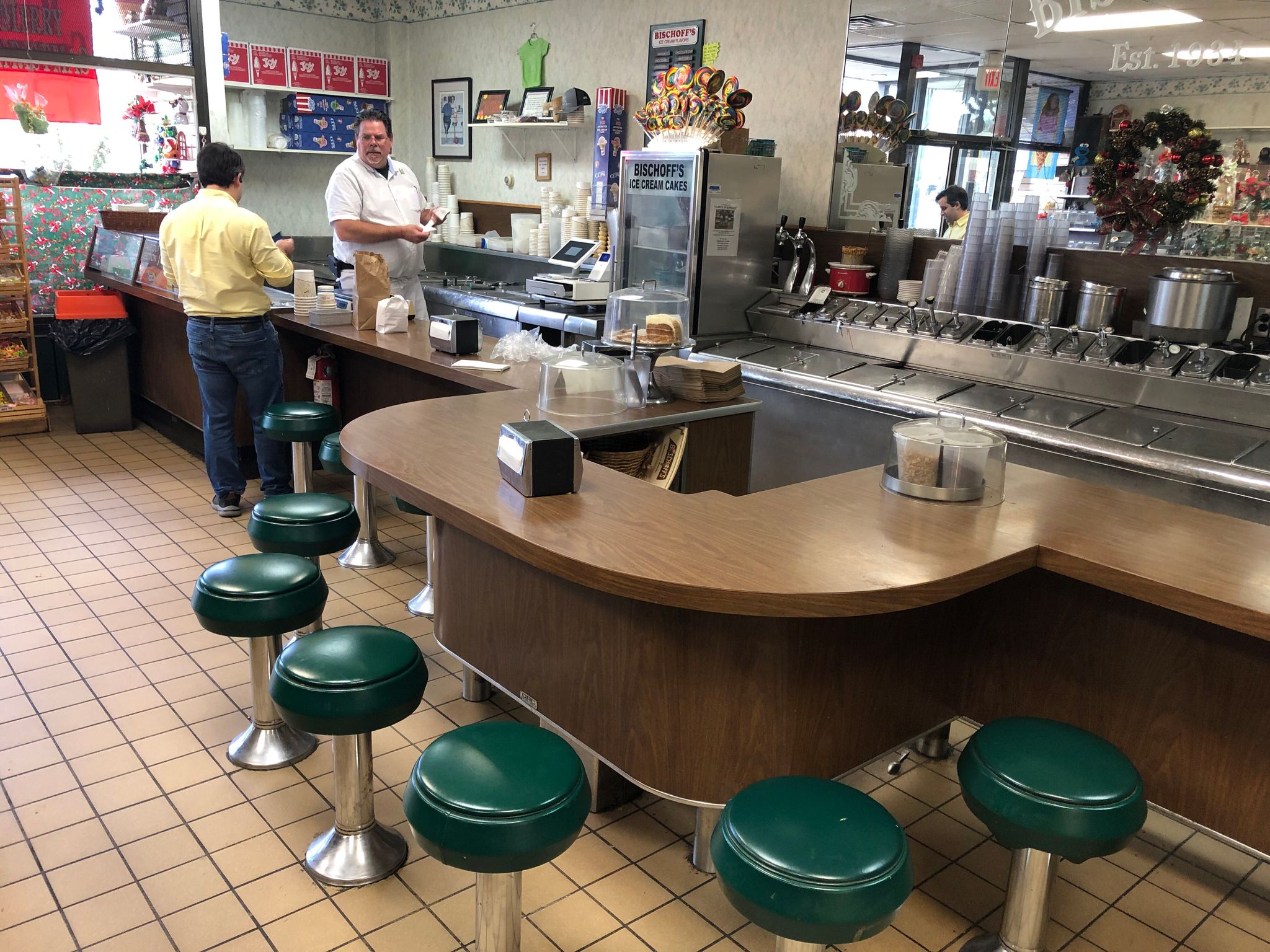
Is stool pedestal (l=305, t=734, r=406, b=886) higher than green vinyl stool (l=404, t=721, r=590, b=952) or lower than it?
lower

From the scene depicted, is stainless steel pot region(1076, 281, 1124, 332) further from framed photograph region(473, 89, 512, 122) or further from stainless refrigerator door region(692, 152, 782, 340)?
framed photograph region(473, 89, 512, 122)

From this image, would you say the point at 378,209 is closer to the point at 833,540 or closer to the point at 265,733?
the point at 265,733

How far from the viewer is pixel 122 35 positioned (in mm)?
6719

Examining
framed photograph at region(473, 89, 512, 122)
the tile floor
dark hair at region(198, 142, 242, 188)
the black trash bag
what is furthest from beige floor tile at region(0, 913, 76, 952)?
framed photograph at region(473, 89, 512, 122)

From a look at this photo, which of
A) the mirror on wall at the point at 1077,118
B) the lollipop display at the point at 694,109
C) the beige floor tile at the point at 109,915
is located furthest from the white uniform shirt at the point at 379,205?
the beige floor tile at the point at 109,915

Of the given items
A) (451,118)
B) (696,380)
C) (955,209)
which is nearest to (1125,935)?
(696,380)

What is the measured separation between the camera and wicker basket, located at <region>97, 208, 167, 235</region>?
6660 mm

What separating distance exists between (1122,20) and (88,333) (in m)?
6.09

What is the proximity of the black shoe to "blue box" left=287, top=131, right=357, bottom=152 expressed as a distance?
414cm

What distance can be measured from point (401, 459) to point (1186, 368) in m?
3.13

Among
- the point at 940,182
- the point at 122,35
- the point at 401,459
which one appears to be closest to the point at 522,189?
the point at 122,35

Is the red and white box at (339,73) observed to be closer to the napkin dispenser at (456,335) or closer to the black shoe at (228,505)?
the black shoe at (228,505)

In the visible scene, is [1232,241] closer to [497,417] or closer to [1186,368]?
[1186,368]

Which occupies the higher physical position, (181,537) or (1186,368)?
(1186,368)
